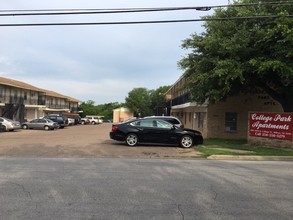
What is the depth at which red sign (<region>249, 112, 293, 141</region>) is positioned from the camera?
20250 mm

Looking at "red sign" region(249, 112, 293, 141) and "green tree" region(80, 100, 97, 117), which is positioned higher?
"green tree" region(80, 100, 97, 117)

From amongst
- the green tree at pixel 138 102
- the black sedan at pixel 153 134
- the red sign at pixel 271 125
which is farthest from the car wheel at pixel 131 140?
the green tree at pixel 138 102

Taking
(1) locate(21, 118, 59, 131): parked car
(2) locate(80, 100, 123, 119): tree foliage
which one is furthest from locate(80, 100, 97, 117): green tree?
(1) locate(21, 118, 59, 131): parked car

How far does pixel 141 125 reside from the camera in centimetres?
2038

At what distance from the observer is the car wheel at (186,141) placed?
791 inches

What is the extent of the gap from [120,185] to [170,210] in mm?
2324

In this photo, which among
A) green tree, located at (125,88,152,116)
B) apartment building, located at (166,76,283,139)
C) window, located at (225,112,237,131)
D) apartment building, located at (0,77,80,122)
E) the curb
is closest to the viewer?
the curb

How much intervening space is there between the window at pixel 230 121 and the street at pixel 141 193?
1930cm

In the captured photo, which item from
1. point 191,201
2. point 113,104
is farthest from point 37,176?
point 113,104

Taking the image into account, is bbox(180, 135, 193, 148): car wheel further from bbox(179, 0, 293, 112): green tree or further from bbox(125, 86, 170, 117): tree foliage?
bbox(125, 86, 170, 117): tree foliage

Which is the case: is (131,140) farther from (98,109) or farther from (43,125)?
(98,109)

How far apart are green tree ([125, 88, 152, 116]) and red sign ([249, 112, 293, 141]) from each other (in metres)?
98.8

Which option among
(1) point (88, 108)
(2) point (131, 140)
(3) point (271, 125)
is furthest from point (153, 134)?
(1) point (88, 108)

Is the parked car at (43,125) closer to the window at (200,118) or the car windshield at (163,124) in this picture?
the window at (200,118)
